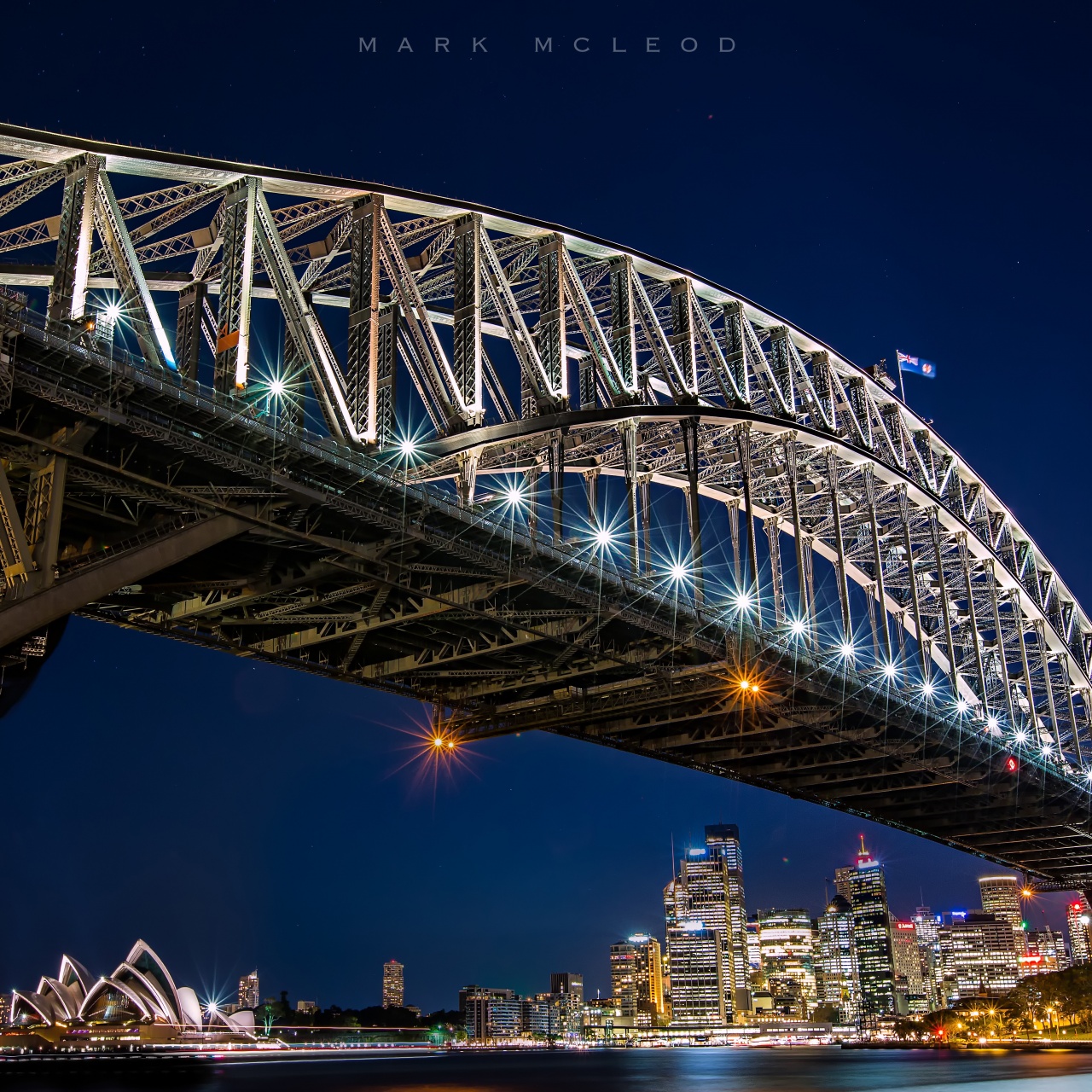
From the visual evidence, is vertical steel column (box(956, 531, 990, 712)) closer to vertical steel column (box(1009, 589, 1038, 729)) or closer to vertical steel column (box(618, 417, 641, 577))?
vertical steel column (box(1009, 589, 1038, 729))

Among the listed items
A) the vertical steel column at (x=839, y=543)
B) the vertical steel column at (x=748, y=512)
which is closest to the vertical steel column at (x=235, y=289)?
the vertical steel column at (x=748, y=512)

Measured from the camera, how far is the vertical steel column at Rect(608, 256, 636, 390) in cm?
4981

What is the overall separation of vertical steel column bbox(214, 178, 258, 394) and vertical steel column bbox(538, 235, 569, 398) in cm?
1335

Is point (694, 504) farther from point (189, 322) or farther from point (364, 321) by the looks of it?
point (189, 322)

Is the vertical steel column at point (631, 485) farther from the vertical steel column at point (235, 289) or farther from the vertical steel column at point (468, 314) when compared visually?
the vertical steel column at point (235, 289)

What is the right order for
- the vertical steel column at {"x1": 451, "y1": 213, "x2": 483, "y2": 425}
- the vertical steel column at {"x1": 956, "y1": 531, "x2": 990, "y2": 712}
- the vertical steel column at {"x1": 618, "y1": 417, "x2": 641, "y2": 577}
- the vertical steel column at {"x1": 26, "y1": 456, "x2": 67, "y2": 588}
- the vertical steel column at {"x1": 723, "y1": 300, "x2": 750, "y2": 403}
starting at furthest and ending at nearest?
the vertical steel column at {"x1": 956, "y1": 531, "x2": 990, "y2": 712}
the vertical steel column at {"x1": 723, "y1": 300, "x2": 750, "y2": 403}
the vertical steel column at {"x1": 618, "y1": 417, "x2": 641, "y2": 577}
the vertical steel column at {"x1": 451, "y1": 213, "x2": 483, "y2": 425}
the vertical steel column at {"x1": 26, "y1": 456, "x2": 67, "y2": 588}

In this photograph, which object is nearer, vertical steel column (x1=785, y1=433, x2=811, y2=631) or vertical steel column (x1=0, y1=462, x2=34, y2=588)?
vertical steel column (x1=0, y1=462, x2=34, y2=588)

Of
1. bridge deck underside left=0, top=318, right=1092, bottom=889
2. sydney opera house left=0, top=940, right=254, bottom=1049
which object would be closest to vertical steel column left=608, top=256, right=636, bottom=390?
bridge deck underside left=0, top=318, right=1092, bottom=889

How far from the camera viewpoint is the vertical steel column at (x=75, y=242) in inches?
1161

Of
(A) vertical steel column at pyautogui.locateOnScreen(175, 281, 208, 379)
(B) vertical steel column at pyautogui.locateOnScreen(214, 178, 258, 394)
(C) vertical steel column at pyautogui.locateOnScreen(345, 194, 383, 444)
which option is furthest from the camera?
(A) vertical steel column at pyautogui.locateOnScreen(175, 281, 208, 379)

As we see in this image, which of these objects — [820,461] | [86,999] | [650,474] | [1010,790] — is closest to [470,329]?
[650,474]

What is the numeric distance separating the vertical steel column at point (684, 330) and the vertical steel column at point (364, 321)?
18157 millimetres

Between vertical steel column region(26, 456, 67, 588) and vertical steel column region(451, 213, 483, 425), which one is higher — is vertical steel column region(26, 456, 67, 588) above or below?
below

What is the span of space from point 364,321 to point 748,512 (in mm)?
23448
